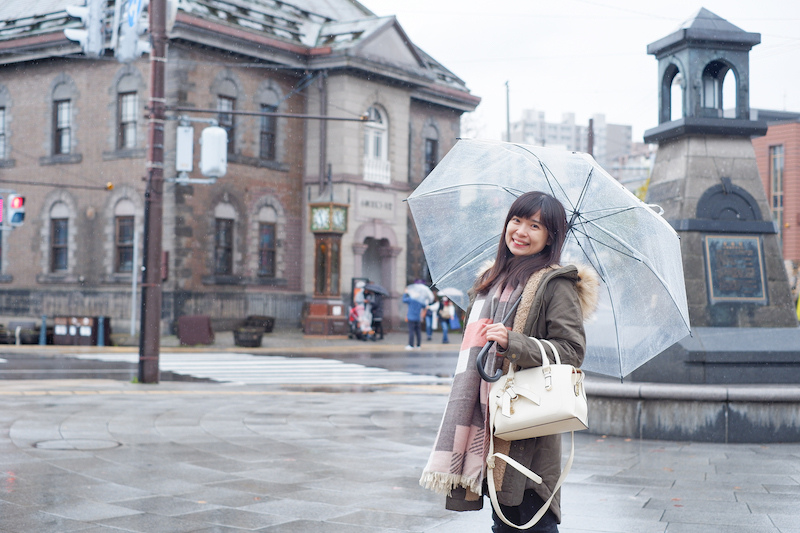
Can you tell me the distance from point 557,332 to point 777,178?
68307 millimetres

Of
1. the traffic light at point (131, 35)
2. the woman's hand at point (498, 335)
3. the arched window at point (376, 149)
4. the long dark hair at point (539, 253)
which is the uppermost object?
the arched window at point (376, 149)

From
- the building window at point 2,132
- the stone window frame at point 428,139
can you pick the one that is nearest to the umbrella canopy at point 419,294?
the stone window frame at point 428,139

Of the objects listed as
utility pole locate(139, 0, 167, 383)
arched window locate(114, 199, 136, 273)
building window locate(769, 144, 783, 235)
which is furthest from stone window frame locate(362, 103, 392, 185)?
building window locate(769, 144, 783, 235)

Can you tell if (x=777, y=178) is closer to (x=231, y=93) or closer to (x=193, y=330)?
(x=231, y=93)

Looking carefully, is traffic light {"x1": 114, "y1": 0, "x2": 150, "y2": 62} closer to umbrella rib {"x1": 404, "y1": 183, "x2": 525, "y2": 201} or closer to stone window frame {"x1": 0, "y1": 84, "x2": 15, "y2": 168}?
umbrella rib {"x1": 404, "y1": 183, "x2": 525, "y2": 201}

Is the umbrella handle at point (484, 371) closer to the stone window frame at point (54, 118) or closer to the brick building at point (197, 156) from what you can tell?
Answer: the brick building at point (197, 156)

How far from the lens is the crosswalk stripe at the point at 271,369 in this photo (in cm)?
1633

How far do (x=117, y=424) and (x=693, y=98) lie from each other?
7.23 m

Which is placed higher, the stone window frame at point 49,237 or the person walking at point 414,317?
the stone window frame at point 49,237

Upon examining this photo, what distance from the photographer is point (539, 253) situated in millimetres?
3689

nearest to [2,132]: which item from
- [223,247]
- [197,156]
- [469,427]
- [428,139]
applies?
[197,156]

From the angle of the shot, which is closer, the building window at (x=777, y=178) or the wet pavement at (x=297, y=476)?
the wet pavement at (x=297, y=476)

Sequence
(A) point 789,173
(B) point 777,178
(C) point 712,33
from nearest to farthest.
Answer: (C) point 712,33
(A) point 789,173
(B) point 777,178

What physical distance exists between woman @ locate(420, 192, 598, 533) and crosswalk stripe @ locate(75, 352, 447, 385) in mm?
12419
